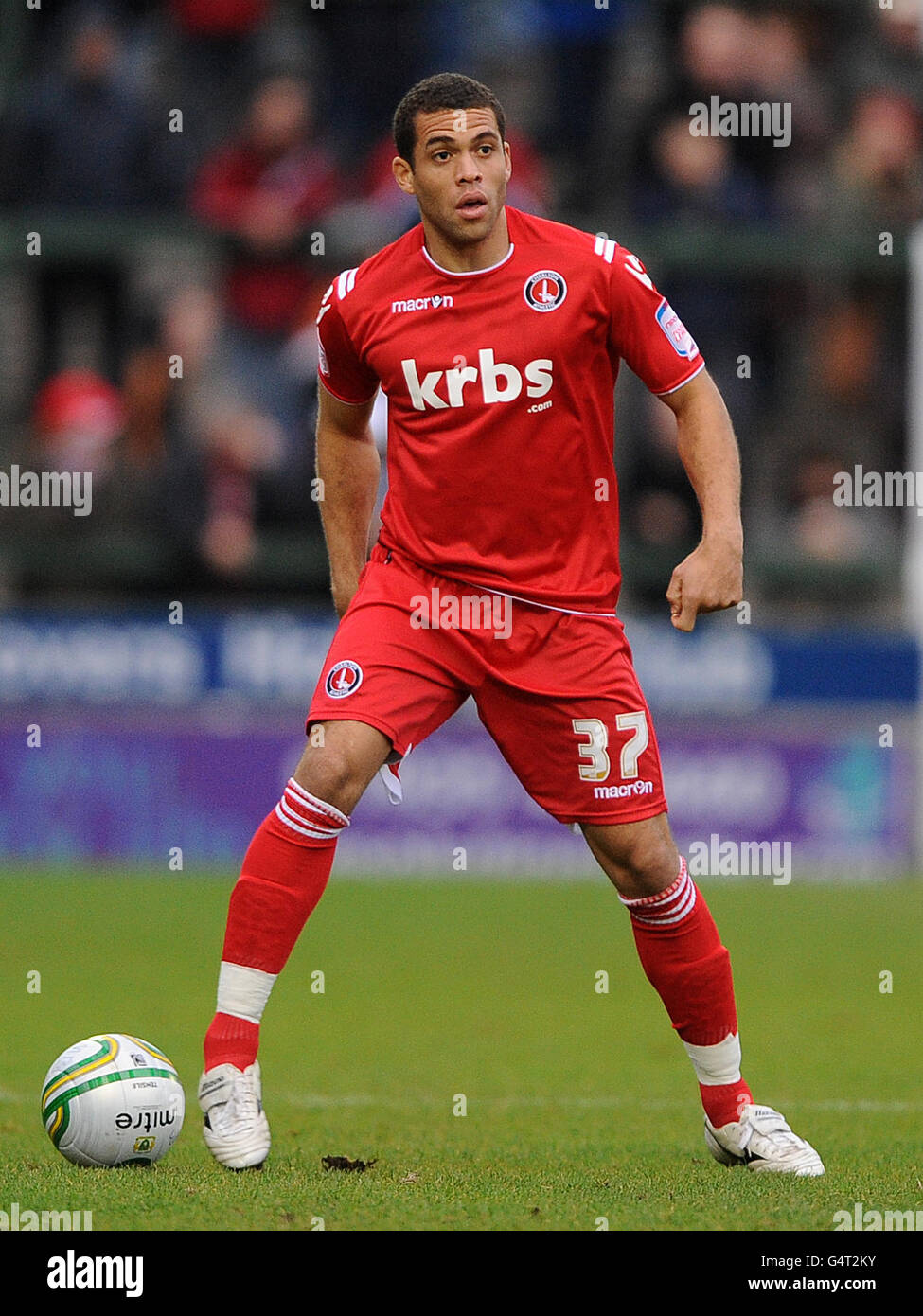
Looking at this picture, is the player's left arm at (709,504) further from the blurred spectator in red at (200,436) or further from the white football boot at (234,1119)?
the blurred spectator in red at (200,436)

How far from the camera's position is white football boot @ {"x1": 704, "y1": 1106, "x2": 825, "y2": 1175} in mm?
4996

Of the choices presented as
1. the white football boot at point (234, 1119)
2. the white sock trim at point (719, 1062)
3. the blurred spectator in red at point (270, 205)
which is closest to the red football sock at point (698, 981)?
the white sock trim at point (719, 1062)

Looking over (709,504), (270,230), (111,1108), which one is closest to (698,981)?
(709,504)

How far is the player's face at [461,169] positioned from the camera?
4.94 m

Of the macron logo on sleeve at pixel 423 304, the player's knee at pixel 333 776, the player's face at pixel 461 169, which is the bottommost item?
the player's knee at pixel 333 776

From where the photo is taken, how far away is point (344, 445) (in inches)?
213

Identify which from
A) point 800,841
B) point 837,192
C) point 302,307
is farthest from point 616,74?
point 800,841

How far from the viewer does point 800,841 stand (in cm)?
1241

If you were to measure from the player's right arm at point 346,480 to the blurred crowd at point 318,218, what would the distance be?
7697 mm

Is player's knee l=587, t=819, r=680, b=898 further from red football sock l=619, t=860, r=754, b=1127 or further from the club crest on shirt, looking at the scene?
the club crest on shirt

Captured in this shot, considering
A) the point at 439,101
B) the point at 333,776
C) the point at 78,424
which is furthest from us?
the point at 78,424

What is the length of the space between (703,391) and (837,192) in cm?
988

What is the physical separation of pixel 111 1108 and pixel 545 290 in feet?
7.22

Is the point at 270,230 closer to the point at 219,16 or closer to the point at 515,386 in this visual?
the point at 219,16
